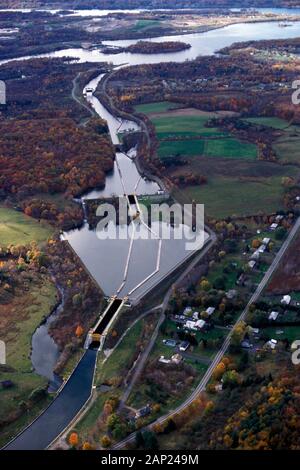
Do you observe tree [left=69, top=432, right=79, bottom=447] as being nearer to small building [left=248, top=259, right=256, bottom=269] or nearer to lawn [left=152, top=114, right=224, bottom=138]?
small building [left=248, top=259, right=256, bottom=269]

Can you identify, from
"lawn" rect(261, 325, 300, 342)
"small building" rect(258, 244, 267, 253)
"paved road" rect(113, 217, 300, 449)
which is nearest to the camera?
"paved road" rect(113, 217, 300, 449)

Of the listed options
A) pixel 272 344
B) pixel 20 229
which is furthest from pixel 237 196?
pixel 272 344

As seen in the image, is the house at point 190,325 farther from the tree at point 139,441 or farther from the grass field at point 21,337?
the tree at point 139,441

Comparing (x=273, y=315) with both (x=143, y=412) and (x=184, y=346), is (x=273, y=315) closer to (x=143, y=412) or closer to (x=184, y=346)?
(x=184, y=346)

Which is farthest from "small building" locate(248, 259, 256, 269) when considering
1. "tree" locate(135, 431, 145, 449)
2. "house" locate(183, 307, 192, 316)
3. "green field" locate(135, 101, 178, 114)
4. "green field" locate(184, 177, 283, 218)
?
"green field" locate(135, 101, 178, 114)

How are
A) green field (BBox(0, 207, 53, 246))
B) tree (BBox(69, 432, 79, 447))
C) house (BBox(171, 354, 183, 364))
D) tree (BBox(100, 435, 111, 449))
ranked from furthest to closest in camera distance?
green field (BBox(0, 207, 53, 246)) < house (BBox(171, 354, 183, 364)) < tree (BBox(69, 432, 79, 447)) < tree (BBox(100, 435, 111, 449))

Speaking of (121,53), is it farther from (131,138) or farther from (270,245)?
(270,245)
